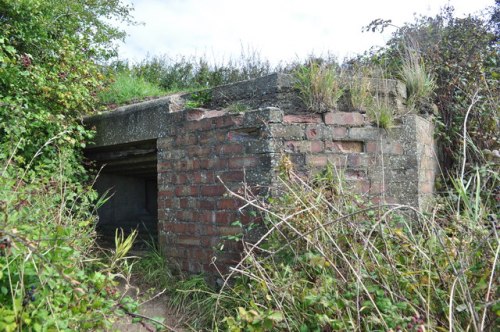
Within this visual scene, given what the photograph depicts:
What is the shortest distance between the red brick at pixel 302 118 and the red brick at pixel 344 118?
0.22ft

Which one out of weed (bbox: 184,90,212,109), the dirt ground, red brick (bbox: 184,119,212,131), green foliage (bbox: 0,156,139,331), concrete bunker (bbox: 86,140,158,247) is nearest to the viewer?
green foliage (bbox: 0,156,139,331)

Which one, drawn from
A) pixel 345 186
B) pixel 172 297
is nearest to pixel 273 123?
pixel 345 186

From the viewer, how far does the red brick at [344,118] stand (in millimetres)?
3449

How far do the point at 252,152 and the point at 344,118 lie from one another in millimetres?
750

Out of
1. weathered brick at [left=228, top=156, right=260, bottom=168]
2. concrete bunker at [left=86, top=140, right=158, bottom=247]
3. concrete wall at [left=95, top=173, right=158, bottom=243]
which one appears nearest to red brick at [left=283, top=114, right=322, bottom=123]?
weathered brick at [left=228, top=156, right=260, bottom=168]

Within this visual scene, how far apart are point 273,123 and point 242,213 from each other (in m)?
0.68

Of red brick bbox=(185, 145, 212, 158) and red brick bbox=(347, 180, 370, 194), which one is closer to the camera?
red brick bbox=(347, 180, 370, 194)

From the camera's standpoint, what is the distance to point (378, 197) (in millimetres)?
3420

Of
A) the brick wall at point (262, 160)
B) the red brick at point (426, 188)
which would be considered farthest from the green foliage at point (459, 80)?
the brick wall at point (262, 160)

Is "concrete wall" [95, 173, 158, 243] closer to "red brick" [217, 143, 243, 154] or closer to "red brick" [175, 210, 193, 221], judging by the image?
"red brick" [175, 210, 193, 221]

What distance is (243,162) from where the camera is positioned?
3387mm

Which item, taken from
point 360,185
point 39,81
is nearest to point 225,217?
point 360,185

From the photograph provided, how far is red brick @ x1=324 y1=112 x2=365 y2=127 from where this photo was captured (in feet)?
11.3

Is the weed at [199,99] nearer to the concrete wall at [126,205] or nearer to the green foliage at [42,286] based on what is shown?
the concrete wall at [126,205]
